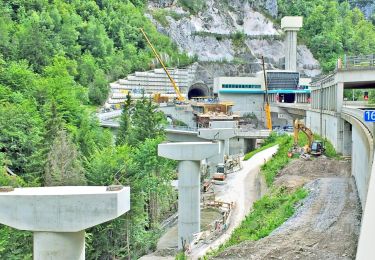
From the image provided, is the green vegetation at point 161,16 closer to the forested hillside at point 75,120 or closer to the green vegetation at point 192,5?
the green vegetation at point 192,5

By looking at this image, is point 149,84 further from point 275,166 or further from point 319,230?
point 319,230

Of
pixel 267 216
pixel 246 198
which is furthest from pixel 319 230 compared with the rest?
pixel 246 198

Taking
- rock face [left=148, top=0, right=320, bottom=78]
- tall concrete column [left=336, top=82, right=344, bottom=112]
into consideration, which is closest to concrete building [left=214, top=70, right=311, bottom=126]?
rock face [left=148, top=0, right=320, bottom=78]

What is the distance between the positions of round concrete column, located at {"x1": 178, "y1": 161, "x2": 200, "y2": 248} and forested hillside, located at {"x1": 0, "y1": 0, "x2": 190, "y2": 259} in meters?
2.59

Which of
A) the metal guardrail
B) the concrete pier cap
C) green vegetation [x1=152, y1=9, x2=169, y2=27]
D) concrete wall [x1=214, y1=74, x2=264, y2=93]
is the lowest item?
the concrete pier cap

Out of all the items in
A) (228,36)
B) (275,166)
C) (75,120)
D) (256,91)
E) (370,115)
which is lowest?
(275,166)

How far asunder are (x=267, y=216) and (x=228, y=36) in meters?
98.6

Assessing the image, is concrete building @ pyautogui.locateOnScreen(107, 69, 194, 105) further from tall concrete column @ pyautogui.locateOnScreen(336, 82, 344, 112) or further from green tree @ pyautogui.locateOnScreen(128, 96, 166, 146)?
tall concrete column @ pyautogui.locateOnScreen(336, 82, 344, 112)

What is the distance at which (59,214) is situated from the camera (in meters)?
16.7

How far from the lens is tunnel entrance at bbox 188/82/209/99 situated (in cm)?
11200

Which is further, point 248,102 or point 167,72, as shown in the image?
point 167,72

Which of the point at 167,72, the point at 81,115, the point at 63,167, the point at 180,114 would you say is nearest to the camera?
the point at 63,167

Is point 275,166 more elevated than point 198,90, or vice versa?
point 198,90

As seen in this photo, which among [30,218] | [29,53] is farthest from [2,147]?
[29,53]
